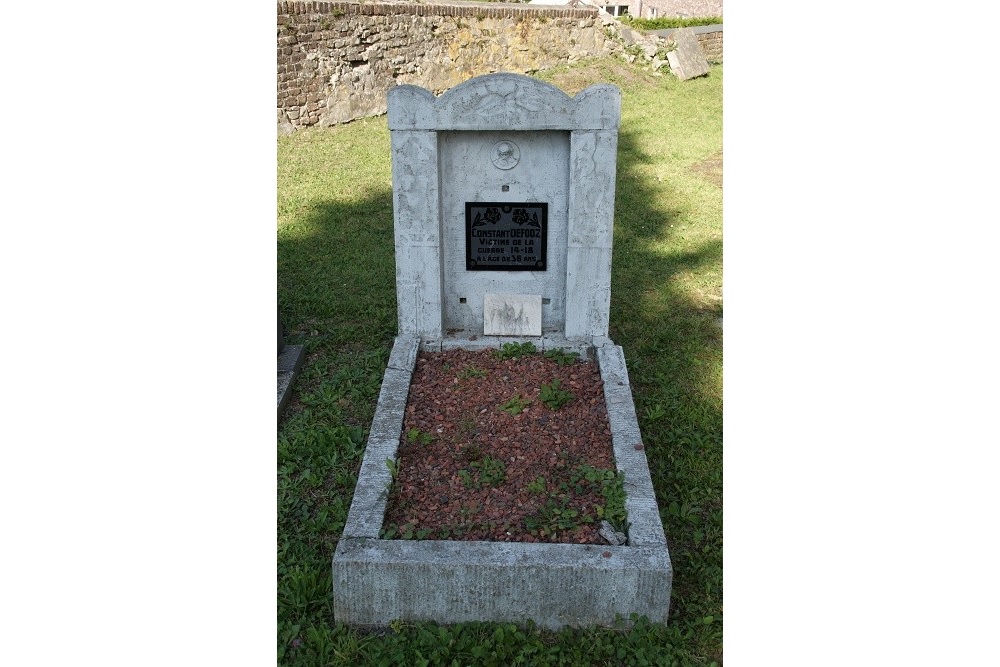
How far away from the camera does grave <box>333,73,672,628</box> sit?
3348mm

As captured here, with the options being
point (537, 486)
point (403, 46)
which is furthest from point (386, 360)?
point (403, 46)

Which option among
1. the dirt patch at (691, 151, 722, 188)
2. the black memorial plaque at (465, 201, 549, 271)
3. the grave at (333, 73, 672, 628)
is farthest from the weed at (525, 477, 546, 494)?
the dirt patch at (691, 151, 722, 188)

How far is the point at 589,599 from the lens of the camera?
3166 millimetres

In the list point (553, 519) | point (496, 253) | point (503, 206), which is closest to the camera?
point (553, 519)

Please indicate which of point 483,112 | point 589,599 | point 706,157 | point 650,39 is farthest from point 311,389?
point 650,39

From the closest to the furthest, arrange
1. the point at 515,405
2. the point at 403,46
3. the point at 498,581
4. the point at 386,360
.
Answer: the point at 498,581
the point at 515,405
the point at 386,360
the point at 403,46

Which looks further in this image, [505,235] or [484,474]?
[505,235]

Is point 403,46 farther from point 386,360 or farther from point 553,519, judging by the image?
point 553,519

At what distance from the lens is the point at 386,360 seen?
532 centimetres

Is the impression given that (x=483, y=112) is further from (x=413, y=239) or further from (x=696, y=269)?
(x=696, y=269)

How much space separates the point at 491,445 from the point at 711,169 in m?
7.60

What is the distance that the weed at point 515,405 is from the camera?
14.2ft

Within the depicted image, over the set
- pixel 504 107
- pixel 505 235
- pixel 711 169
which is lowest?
pixel 505 235

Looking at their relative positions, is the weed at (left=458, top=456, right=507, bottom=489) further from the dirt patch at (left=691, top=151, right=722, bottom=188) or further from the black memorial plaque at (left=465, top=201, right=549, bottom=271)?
the dirt patch at (left=691, top=151, right=722, bottom=188)
